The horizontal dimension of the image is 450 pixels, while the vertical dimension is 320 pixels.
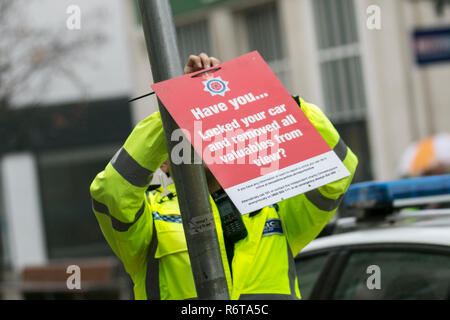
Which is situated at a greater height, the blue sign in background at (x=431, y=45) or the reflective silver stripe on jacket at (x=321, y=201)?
the blue sign in background at (x=431, y=45)

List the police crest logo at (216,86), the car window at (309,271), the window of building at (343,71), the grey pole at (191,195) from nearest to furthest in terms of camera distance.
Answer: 1. the grey pole at (191,195)
2. the police crest logo at (216,86)
3. the car window at (309,271)
4. the window of building at (343,71)

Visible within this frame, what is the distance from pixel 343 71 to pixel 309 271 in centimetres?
1051

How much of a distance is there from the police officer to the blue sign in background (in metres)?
4.85

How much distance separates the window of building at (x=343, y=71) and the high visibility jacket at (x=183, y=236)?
11248 millimetres

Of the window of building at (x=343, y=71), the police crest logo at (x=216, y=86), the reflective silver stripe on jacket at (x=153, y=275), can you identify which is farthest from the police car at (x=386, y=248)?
the window of building at (x=343, y=71)

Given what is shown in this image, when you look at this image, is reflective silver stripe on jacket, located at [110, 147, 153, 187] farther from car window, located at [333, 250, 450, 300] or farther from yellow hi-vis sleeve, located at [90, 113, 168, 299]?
car window, located at [333, 250, 450, 300]

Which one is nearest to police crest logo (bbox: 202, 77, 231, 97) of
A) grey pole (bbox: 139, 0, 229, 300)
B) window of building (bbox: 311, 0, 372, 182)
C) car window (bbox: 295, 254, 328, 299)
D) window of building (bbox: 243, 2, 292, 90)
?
grey pole (bbox: 139, 0, 229, 300)

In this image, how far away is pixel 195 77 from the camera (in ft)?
6.03

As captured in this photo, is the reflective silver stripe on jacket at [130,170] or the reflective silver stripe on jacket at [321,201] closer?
the reflective silver stripe on jacket at [130,170]

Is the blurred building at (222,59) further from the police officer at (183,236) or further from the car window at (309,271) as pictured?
the police officer at (183,236)

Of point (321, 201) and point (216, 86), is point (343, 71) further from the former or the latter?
point (216, 86)

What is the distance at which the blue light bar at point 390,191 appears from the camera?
3.17m

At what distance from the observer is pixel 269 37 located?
14.5m

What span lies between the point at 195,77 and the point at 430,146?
18.6ft
